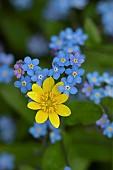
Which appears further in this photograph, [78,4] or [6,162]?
[78,4]

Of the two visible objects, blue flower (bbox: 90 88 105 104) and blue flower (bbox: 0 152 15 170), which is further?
blue flower (bbox: 0 152 15 170)

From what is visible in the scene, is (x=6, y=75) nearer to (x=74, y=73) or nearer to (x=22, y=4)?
(x=74, y=73)

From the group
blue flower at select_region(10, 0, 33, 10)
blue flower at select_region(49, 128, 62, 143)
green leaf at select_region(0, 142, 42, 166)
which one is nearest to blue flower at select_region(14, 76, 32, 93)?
blue flower at select_region(49, 128, 62, 143)

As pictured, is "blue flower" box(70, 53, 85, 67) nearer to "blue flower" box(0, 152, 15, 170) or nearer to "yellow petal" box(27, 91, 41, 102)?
"yellow petal" box(27, 91, 41, 102)

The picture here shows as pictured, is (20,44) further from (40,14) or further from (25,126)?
(25,126)

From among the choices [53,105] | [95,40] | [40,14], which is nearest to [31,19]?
[40,14]

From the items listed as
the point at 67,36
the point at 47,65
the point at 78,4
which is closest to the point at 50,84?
the point at 67,36
